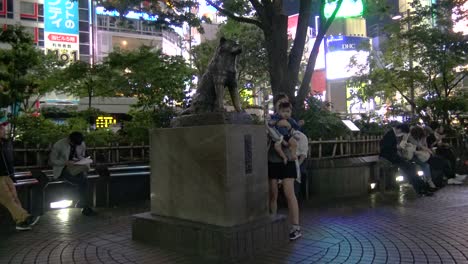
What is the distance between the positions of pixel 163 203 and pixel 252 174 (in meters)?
1.29

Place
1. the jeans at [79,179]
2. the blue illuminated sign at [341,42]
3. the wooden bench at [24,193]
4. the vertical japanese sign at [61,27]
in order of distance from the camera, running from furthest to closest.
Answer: the blue illuminated sign at [341,42] < the vertical japanese sign at [61,27] < the jeans at [79,179] < the wooden bench at [24,193]

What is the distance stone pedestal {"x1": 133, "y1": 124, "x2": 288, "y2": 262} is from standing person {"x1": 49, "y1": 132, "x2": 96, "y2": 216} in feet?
7.88

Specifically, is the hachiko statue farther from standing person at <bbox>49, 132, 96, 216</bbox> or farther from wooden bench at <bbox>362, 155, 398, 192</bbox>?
wooden bench at <bbox>362, 155, 398, 192</bbox>

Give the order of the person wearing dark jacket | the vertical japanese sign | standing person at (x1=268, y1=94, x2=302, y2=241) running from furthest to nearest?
the vertical japanese sign, the person wearing dark jacket, standing person at (x1=268, y1=94, x2=302, y2=241)

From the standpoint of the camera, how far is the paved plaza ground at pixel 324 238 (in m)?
4.82

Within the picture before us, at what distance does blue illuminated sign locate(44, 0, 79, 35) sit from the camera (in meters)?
33.9

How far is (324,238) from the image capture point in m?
5.62

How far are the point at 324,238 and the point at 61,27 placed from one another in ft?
113

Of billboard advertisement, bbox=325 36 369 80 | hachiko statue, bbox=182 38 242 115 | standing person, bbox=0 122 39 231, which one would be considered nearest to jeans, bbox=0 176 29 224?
standing person, bbox=0 122 39 231

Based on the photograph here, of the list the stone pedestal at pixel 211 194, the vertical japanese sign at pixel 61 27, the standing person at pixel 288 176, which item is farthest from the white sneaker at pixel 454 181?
the vertical japanese sign at pixel 61 27

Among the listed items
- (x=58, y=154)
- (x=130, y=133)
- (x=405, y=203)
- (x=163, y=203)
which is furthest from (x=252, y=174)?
(x=130, y=133)

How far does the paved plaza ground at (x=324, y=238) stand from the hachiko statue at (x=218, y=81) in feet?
6.04

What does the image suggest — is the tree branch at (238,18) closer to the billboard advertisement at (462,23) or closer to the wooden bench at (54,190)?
the wooden bench at (54,190)

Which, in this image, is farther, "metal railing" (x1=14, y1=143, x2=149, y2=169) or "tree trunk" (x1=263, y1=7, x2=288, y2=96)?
"tree trunk" (x1=263, y1=7, x2=288, y2=96)
